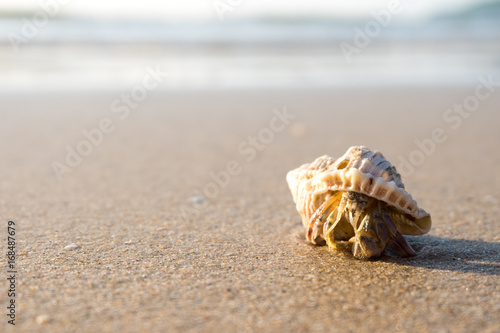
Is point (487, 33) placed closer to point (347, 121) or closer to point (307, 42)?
point (307, 42)

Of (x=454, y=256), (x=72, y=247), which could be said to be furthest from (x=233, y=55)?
(x=454, y=256)

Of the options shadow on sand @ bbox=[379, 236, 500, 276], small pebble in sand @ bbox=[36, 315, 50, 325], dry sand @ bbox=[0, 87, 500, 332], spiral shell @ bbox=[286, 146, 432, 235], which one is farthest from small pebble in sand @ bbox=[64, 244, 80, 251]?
shadow on sand @ bbox=[379, 236, 500, 276]

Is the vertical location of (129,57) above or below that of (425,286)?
above

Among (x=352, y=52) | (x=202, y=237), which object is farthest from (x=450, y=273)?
(x=352, y=52)

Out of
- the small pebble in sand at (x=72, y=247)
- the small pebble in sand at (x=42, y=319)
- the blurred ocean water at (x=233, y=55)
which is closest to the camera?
the small pebble in sand at (x=42, y=319)

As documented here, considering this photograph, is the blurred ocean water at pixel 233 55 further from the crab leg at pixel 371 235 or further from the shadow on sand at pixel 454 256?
the crab leg at pixel 371 235

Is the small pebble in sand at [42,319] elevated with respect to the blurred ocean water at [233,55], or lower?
lower

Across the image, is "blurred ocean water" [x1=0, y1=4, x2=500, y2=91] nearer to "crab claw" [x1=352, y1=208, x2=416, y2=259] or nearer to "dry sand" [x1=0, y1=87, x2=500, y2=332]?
"dry sand" [x1=0, y1=87, x2=500, y2=332]

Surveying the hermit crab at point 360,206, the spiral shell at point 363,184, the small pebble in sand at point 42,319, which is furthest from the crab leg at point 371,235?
the small pebble in sand at point 42,319
